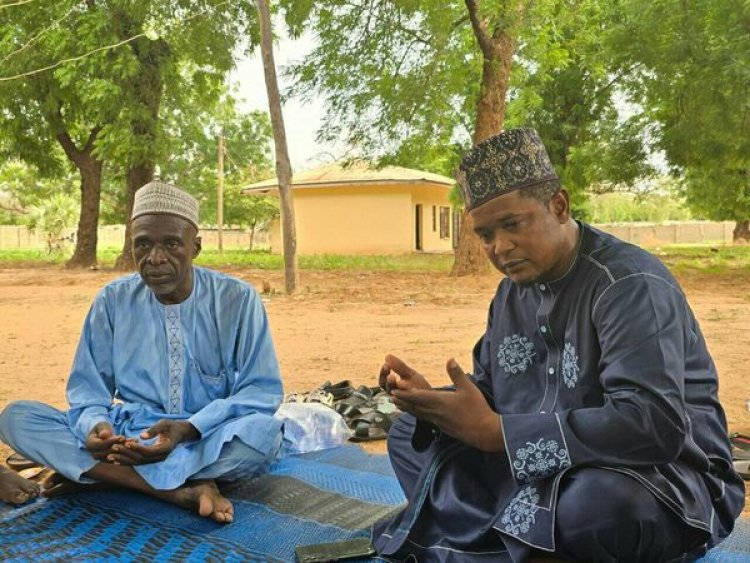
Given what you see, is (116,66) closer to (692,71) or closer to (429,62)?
(429,62)

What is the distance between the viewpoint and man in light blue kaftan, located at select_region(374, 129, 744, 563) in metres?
2.12

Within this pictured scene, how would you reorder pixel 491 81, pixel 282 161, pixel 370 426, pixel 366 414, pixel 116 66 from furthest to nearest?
1. pixel 116 66
2. pixel 491 81
3. pixel 282 161
4. pixel 366 414
5. pixel 370 426

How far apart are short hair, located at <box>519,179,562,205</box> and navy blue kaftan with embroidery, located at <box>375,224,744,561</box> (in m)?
0.17

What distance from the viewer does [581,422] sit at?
2.14 metres

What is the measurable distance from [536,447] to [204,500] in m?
1.53

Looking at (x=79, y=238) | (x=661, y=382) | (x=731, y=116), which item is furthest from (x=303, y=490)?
(x=79, y=238)

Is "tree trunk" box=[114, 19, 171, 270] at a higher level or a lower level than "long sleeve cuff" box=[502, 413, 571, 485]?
higher

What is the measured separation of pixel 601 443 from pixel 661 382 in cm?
22

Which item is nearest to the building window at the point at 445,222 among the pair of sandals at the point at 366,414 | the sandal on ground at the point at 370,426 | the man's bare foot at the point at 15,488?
the pair of sandals at the point at 366,414

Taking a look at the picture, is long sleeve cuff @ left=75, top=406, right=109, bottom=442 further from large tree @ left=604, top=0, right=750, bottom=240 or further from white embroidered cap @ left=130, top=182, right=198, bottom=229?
large tree @ left=604, top=0, right=750, bottom=240

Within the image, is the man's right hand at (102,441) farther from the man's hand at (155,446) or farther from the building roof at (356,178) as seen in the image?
the building roof at (356,178)

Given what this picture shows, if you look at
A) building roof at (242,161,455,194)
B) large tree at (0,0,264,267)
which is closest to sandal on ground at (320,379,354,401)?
large tree at (0,0,264,267)

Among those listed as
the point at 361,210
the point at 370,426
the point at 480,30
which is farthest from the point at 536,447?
the point at 361,210

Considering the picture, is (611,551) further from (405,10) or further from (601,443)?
(405,10)
